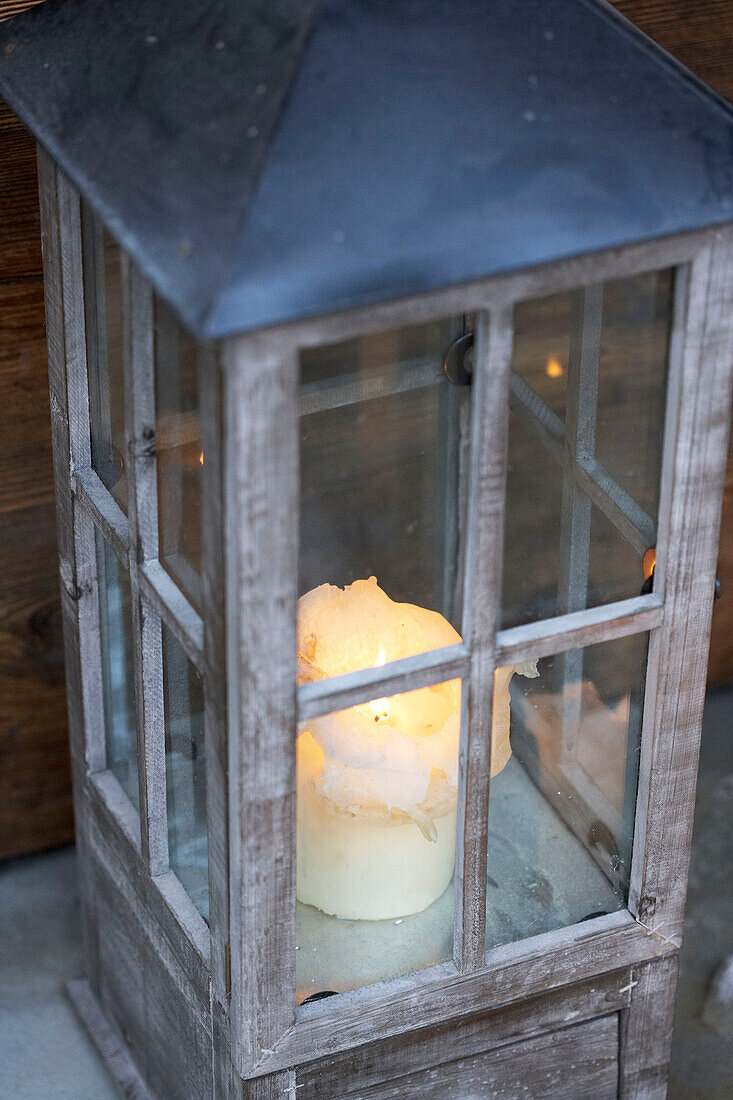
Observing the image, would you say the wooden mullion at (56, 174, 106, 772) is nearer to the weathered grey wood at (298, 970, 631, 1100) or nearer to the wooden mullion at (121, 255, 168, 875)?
the wooden mullion at (121, 255, 168, 875)

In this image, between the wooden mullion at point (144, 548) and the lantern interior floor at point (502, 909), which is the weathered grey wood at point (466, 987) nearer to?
the lantern interior floor at point (502, 909)

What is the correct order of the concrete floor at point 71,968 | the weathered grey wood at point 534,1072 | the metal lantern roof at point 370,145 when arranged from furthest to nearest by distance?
1. the concrete floor at point 71,968
2. the weathered grey wood at point 534,1072
3. the metal lantern roof at point 370,145

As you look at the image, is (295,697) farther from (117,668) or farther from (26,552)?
(26,552)

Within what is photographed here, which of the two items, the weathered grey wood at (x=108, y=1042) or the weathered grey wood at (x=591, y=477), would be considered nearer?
the weathered grey wood at (x=591, y=477)

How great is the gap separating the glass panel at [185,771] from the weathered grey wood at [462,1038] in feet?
0.45

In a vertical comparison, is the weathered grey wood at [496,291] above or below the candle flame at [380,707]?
above

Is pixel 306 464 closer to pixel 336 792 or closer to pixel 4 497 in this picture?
pixel 336 792

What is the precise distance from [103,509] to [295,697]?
0.80 ft

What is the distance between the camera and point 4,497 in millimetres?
1309

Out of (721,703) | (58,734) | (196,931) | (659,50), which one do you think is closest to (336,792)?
(196,931)

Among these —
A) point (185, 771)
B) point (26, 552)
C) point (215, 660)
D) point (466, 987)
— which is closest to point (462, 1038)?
point (466, 987)

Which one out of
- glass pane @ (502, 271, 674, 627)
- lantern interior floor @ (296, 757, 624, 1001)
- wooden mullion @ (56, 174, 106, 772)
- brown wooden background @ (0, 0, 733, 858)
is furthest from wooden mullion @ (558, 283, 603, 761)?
brown wooden background @ (0, 0, 733, 858)

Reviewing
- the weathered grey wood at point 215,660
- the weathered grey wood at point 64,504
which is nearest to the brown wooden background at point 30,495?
the weathered grey wood at point 64,504

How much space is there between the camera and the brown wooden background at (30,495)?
46.9 inches
